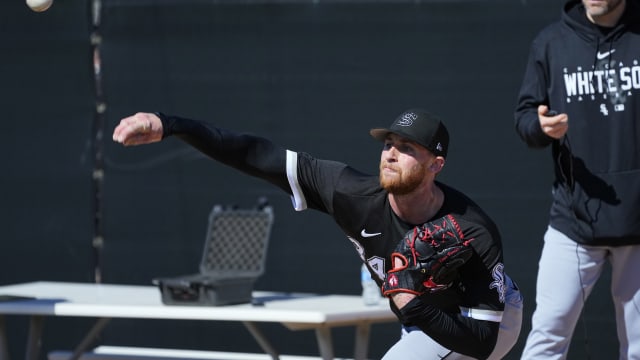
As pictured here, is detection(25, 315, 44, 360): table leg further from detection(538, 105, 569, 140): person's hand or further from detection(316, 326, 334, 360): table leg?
detection(538, 105, 569, 140): person's hand

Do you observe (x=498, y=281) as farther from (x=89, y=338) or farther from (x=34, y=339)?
(x=34, y=339)

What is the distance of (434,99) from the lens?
21.7 feet

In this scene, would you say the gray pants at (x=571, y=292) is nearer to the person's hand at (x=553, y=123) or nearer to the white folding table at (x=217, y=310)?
A: the person's hand at (x=553, y=123)

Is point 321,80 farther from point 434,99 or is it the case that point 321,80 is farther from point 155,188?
point 155,188

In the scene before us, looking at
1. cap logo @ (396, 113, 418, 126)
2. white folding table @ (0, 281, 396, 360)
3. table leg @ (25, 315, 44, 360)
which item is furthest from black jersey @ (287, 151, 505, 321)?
table leg @ (25, 315, 44, 360)

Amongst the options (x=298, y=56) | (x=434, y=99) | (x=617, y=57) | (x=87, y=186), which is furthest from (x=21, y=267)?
(x=617, y=57)

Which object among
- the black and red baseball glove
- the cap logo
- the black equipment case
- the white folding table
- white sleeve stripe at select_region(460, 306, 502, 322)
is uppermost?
the cap logo

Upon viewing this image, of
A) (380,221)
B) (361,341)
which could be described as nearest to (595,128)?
(380,221)

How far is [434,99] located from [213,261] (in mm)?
1492

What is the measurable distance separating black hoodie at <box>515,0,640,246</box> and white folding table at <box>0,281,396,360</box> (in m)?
1.11

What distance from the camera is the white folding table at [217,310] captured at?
5.68m

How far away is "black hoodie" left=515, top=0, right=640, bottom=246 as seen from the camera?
5.16 m

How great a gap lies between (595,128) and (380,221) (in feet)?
3.91

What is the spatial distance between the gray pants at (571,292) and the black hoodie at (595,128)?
0.08m
